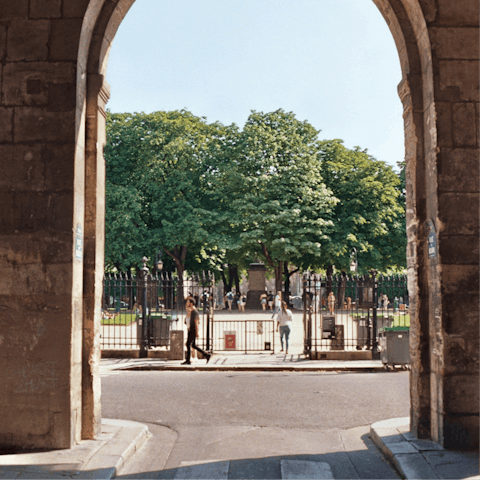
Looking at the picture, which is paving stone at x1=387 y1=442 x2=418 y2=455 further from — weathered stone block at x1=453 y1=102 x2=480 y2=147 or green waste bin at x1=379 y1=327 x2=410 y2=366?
green waste bin at x1=379 y1=327 x2=410 y2=366

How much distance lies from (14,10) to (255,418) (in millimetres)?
6110

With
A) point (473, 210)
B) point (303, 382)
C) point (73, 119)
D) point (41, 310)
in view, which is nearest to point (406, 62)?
point (473, 210)

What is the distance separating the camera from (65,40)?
19.5 ft

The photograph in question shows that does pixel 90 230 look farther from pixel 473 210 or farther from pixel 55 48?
pixel 473 210

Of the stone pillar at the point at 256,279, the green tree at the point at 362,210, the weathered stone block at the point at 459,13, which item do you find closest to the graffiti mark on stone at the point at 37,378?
the weathered stone block at the point at 459,13

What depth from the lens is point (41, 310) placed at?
5.74m

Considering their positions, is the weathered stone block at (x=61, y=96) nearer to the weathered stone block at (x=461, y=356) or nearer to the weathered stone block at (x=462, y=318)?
the weathered stone block at (x=462, y=318)

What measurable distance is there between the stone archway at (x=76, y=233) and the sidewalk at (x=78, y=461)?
211mm

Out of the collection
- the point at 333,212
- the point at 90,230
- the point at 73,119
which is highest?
the point at 333,212

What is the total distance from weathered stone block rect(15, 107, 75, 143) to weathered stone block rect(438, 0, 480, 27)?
4.24m

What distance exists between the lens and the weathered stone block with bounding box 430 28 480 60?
233 inches

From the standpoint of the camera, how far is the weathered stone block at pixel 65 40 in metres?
5.91

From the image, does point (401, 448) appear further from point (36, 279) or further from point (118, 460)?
point (36, 279)

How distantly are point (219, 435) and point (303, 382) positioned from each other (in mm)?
4583
